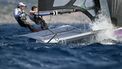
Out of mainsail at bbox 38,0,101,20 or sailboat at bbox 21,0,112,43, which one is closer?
sailboat at bbox 21,0,112,43

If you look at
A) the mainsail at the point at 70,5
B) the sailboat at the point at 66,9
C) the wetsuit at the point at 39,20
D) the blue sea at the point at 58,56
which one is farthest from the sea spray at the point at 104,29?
the wetsuit at the point at 39,20

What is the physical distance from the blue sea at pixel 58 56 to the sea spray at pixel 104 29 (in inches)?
29.4

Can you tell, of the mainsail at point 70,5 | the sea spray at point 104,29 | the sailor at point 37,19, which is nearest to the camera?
the sea spray at point 104,29

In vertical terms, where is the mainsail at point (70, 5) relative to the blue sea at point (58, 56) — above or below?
above

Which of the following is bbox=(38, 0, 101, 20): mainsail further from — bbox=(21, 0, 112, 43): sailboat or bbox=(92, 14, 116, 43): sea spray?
bbox=(92, 14, 116, 43): sea spray

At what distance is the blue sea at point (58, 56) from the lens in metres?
9.32

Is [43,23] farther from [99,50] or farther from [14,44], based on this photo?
[99,50]

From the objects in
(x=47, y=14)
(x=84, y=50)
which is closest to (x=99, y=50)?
(x=84, y=50)

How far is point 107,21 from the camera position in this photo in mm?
15602

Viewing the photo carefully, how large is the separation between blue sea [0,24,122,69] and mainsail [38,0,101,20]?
2814 mm

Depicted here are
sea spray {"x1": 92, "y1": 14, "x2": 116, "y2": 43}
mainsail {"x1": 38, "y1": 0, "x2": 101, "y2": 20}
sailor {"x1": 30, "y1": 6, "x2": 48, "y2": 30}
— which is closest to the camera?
sea spray {"x1": 92, "y1": 14, "x2": 116, "y2": 43}

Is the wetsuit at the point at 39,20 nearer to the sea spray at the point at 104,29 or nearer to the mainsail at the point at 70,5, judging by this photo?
the mainsail at the point at 70,5

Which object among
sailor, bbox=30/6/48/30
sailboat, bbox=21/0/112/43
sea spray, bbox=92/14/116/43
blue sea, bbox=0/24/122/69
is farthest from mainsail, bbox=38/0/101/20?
blue sea, bbox=0/24/122/69

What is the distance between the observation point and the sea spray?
1434 centimetres
